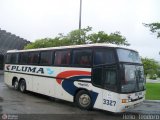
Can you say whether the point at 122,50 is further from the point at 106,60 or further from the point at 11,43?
the point at 11,43

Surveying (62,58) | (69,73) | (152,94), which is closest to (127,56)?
(69,73)

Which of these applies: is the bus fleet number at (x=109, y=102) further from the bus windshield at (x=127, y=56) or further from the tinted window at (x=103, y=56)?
the bus windshield at (x=127, y=56)

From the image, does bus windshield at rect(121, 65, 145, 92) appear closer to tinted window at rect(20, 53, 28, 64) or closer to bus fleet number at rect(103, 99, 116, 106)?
bus fleet number at rect(103, 99, 116, 106)

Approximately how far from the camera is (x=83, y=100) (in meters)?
13.8

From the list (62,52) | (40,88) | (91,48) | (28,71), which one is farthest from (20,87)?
(91,48)

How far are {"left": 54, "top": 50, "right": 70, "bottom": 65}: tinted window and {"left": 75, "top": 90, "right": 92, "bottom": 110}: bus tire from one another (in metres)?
1.75

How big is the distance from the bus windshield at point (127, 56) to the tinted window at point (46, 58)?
4636 mm

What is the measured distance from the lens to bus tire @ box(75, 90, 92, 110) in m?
13.5

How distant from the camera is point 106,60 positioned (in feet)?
41.9

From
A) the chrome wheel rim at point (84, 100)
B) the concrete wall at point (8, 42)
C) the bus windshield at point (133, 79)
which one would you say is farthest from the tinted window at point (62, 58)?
the concrete wall at point (8, 42)

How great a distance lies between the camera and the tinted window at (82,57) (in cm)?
1360

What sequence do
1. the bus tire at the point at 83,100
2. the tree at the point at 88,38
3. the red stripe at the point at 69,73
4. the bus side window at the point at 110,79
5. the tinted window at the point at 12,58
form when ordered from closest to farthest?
the bus side window at the point at 110,79 → the bus tire at the point at 83,100 → the red stripe at the point at 69,73 → the tinted window at the point at 12,58 → the tree at the point at 88,38

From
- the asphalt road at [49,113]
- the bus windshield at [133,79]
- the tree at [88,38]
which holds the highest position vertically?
the tree at [88,38]

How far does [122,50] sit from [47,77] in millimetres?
4989
